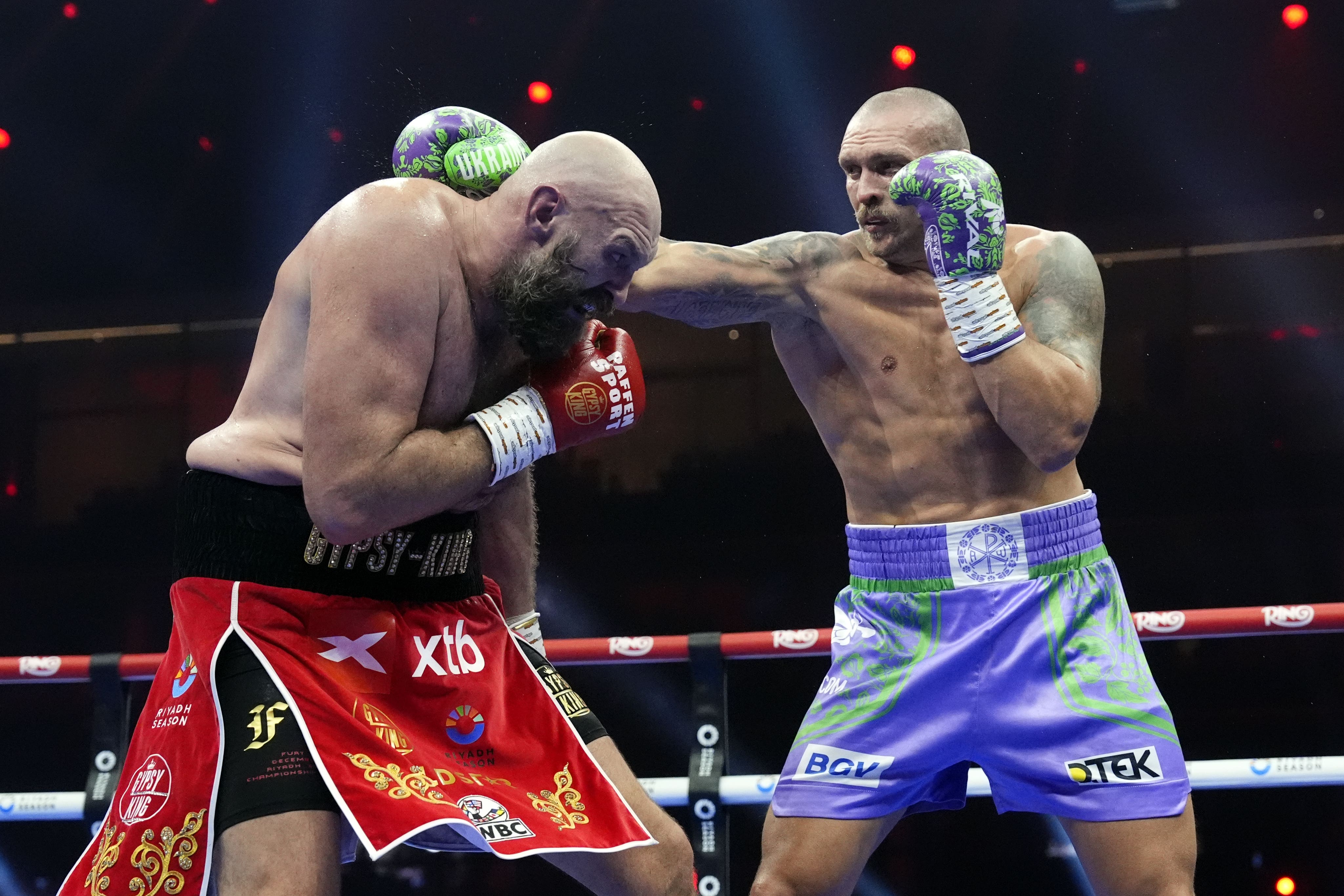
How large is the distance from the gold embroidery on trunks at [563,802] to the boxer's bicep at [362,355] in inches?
18.5

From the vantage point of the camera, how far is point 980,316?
1.99 metres

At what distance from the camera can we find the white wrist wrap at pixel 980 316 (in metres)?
1.99

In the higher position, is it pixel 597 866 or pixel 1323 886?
pixel 597 866

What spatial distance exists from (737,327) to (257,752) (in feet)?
12.7

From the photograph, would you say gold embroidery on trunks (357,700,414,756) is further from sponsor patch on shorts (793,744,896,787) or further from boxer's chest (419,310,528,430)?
sponsor patch on shorts (793,744,896,787)

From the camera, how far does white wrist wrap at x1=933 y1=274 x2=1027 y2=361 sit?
199 cm

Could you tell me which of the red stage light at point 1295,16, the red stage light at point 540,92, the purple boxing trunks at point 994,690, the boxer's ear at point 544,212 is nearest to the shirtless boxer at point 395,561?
the boxer's ear at point 544,212

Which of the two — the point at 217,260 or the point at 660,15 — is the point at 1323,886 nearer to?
the point at 660,15

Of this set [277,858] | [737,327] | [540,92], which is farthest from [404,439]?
[737,327]

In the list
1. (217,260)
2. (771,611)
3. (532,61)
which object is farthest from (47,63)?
(771,611)

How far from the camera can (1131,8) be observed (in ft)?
14.7

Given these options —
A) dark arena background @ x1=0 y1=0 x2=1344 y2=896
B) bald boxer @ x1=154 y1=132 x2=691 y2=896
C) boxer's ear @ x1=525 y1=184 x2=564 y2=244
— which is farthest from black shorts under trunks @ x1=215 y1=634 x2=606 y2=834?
dark arena background @ x1=0 y1=0 x2=1344 y2=896

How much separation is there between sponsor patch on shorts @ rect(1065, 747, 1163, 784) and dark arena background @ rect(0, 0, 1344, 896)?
7.75ft

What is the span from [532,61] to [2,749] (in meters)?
3.31
